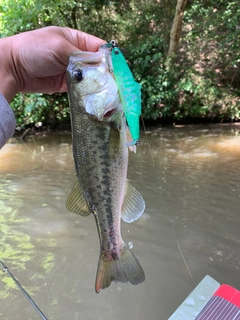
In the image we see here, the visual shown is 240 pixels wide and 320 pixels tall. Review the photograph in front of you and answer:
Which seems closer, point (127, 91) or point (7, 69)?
point (127, 91)

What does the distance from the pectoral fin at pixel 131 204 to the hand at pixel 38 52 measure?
0.68 m

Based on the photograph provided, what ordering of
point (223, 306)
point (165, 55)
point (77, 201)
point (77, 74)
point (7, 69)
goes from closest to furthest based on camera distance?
point (77, 74), point (77, 201), point (7, 69), point (223, 306), point (165, 55)

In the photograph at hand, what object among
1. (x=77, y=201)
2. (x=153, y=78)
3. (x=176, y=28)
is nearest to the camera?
(x=77, y=201)

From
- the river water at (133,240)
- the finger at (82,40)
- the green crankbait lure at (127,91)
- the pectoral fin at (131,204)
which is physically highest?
the finger at (82,40)

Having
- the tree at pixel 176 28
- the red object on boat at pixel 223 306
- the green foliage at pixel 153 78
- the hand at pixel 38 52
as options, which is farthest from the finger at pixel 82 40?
the tree at pixel 176 28

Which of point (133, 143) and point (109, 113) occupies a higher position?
point (109, 113)

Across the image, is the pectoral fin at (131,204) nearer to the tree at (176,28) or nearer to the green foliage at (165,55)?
the green foliage at (165,55)

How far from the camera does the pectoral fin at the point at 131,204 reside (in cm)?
137

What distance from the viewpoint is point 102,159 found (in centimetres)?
126

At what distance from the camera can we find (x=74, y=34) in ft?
4.94

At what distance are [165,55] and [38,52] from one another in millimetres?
10712

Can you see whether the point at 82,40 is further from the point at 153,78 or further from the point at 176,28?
the point at 176,28

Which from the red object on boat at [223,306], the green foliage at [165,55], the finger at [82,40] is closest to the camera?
the finger at [82,40]

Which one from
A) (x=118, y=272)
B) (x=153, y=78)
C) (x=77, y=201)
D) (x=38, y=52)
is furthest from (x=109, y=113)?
(x=153, y=78)
